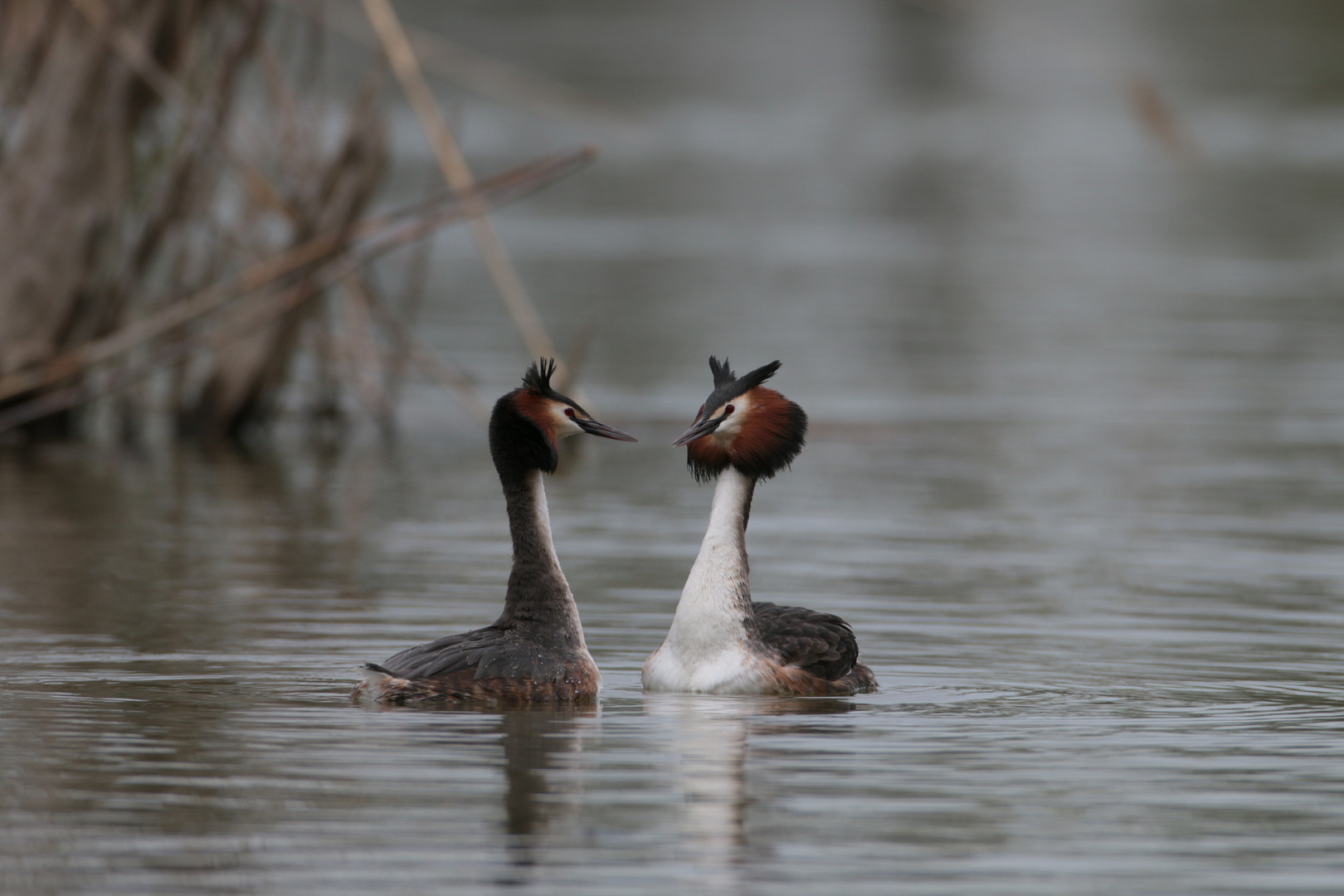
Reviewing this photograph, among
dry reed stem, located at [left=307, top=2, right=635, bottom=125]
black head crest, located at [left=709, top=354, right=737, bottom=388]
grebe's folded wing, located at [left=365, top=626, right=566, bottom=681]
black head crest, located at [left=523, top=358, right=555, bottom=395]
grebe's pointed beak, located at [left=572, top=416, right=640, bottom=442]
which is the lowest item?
grebe's folded wing, located at [left=365, top=626, right=566, bottom=681]

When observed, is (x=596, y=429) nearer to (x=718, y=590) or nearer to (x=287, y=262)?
(x=718, y=590)

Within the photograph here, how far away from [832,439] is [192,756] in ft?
38.7

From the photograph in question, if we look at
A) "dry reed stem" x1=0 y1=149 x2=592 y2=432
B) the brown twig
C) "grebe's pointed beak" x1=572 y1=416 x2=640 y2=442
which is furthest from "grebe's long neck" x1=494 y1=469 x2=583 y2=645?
the brown twig

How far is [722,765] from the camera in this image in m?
8.84

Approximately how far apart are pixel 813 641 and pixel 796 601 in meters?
2.68

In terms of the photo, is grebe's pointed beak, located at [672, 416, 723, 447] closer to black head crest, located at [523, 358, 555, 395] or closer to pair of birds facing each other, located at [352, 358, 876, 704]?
pair of birds facing each other, located at [352, 358, 876, 704]

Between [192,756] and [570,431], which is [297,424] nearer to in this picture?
[570,431]

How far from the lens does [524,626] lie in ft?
33.8

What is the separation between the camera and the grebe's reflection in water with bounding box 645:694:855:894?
24.6ft

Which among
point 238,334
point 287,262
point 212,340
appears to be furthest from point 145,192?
A: point 287,262

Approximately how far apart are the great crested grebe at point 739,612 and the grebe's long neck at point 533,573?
0.49 metres

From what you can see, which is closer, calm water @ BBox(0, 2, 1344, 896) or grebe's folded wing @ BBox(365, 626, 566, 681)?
calm water @ BBox(0, 2, 1344, 896)

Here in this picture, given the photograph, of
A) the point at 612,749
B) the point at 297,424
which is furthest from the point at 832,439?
the point at 612,749

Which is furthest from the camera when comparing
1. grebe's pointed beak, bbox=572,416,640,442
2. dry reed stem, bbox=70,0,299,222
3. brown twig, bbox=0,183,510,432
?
brown twig, bbox=0,183,510,432
